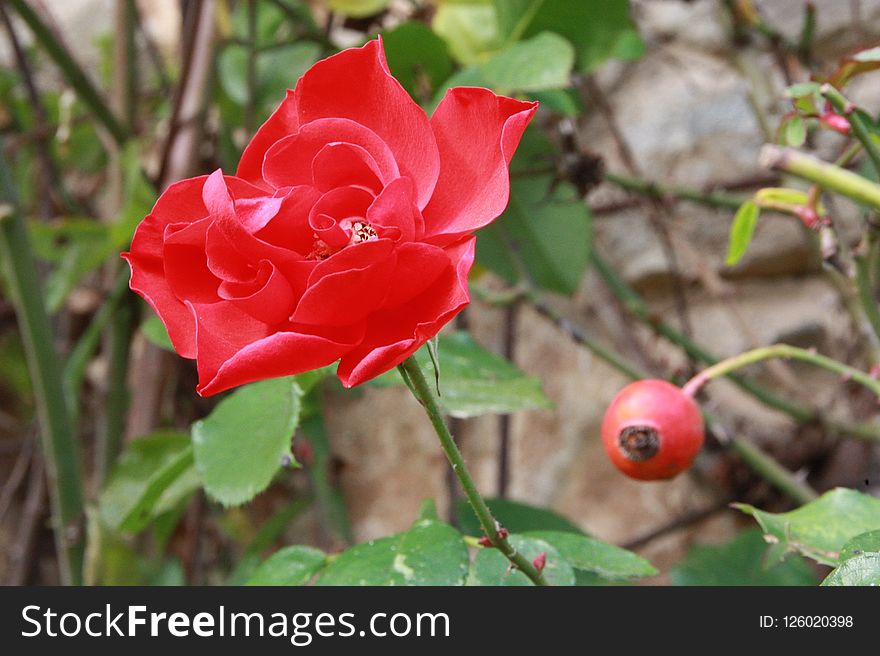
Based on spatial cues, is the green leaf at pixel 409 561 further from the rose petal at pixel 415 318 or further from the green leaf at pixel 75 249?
the green leaf at pixel 75 249

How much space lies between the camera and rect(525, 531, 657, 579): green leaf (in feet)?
Result: 1.58

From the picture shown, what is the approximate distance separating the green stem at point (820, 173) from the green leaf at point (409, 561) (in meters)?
0.24

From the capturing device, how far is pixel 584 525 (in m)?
1.05

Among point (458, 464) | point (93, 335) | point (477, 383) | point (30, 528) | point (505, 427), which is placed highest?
point (458, 464)

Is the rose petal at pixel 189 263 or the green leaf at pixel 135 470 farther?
the green leaf at pixel 135 470

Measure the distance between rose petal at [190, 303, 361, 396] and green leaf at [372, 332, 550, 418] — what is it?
0.48 feet

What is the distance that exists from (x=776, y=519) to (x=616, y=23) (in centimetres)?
49

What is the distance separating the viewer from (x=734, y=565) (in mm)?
825

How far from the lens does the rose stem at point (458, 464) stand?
36 cm

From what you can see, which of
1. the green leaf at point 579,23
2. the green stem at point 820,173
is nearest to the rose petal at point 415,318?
the green stem at point 820,173

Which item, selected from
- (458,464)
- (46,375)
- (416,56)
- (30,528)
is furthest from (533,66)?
(30,528)

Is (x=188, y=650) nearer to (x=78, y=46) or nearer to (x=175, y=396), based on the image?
(x=175, y=396)

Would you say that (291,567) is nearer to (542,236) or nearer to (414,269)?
(414,269)

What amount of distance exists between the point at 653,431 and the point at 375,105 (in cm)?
25
